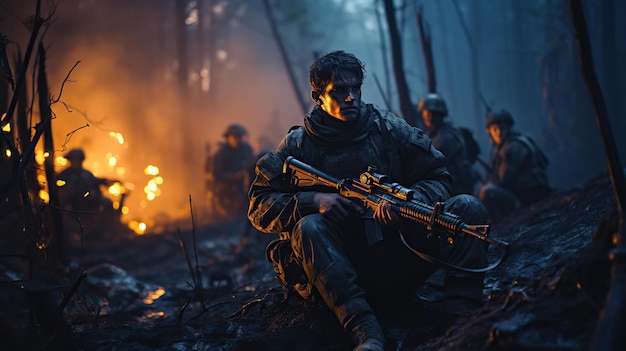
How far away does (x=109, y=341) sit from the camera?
3.37m

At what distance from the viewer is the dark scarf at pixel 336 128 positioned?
3.58m

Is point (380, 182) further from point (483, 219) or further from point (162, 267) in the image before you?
point (162, 267)

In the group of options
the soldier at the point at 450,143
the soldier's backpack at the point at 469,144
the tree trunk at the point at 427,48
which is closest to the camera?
the soldier at the point at 450,143

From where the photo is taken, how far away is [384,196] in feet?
10.6

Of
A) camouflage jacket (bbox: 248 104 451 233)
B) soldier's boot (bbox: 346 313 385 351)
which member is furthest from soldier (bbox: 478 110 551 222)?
soldier's boot (bbox: 346 313 385 351)

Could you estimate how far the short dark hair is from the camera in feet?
11.7

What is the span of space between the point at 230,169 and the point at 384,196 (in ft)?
33.0

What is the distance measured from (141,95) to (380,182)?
20.6 m

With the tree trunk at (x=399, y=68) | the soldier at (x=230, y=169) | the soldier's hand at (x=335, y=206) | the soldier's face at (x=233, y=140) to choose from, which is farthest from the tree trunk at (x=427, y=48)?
the soldier's hand at (x=335, y=206)

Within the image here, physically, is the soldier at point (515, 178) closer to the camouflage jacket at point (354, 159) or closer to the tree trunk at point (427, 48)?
the tree trunk at point (427, 48)

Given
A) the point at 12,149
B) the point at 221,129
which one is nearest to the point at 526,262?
the point at 12,149

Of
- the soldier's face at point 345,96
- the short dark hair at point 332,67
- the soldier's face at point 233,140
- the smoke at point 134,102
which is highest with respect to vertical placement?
the smoke at point 134,102

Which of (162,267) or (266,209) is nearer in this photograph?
(266,209)

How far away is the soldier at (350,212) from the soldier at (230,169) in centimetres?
918
